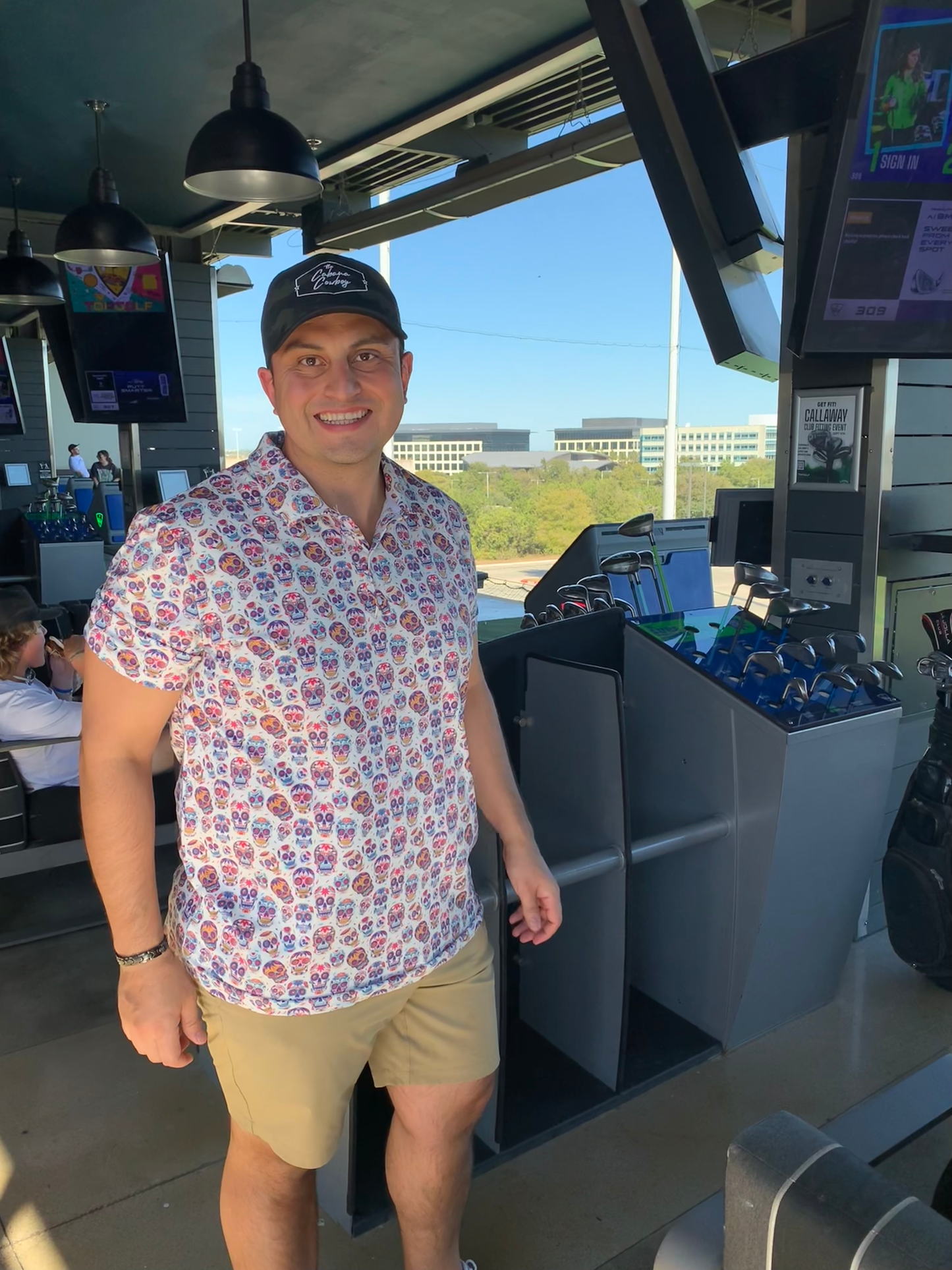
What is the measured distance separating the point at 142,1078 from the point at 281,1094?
1221 millimetres

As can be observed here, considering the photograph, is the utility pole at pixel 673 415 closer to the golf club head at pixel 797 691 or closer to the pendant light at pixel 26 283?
the pendant light at pixel 26 283

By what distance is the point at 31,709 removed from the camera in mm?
2701

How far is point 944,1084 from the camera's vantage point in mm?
1645

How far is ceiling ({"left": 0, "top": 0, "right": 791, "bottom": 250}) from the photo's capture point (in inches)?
166

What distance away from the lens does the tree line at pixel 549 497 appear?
13.3 meters

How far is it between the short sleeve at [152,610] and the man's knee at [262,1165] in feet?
2.10

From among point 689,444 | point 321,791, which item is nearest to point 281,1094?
point 321,791

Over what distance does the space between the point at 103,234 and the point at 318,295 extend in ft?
13.9

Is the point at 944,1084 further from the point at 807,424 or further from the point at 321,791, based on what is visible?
the point at 807,424

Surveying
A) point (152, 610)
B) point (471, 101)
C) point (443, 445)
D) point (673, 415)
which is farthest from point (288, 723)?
point (443, 445)

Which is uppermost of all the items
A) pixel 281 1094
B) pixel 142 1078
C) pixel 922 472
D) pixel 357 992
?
pixel 922 472

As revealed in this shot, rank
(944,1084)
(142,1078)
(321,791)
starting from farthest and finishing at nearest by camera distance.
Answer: (142,1078), (944,1084), (321,791)

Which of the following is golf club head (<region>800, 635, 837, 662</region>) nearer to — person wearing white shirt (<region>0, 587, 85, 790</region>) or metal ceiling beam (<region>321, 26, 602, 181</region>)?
person wearing white shirt (<region>0, 587, 85, 790</region>)

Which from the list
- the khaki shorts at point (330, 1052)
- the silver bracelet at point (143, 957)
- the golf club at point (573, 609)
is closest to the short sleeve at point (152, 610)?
the silver bracelet at point (143, 957)
